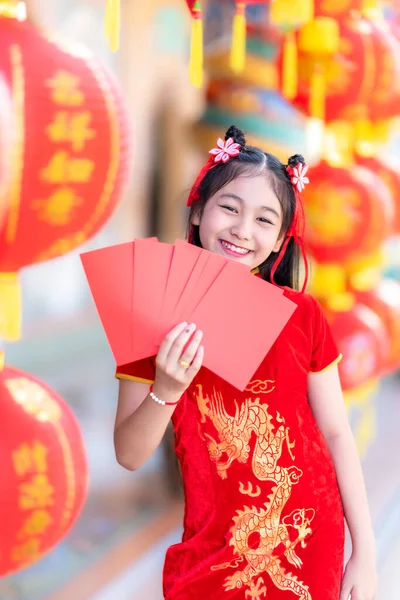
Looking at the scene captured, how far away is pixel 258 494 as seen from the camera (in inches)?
37.9

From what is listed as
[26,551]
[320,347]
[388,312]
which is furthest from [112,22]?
[388,312]

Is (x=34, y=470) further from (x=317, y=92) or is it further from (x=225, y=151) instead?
(x=317, y=92)

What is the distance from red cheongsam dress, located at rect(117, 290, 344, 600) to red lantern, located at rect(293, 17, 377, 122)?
1.27 meters

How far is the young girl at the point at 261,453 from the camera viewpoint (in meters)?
0.95

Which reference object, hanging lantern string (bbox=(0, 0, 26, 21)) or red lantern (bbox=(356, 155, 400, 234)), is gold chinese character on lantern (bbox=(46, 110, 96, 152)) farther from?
red lantern (bbox=(356, 155, 400, 234))

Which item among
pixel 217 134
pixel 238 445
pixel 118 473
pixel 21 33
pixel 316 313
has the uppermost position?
pixel 21 33

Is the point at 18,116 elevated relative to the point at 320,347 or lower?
elevated

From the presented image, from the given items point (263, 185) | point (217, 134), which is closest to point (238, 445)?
point (263, 185)

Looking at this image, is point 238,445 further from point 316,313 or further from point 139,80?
point 139,80

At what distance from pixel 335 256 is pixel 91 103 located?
113 cm

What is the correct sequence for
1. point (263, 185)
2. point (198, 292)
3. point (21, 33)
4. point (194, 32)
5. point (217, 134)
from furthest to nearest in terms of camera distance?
point (217, 134) < point (194, 32) < point (21, 33) < point (263, 185) < point (198, 292)

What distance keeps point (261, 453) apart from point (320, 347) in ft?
0.56

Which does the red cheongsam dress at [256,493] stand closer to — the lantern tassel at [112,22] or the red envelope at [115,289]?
the red envelope at [115,289]

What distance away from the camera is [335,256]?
2.13 metres
